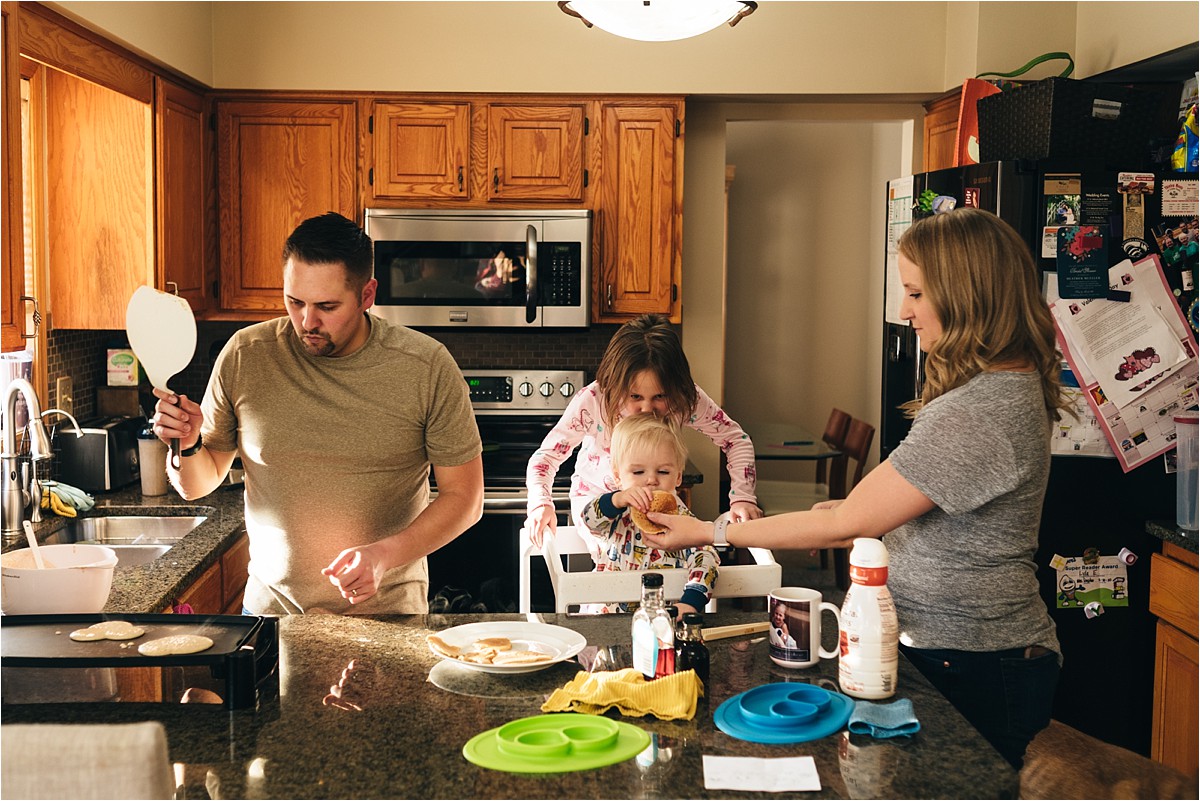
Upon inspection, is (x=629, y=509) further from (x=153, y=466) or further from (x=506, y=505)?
(x=153, y=466)

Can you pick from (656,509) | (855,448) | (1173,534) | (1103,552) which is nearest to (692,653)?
(656,509)

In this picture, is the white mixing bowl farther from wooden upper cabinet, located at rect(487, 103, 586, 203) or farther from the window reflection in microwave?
wooden upper cabinet, located at rect(487, 103, 586, 203)

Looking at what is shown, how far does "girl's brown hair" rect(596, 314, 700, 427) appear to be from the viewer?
107 inches

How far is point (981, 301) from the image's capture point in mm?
1745

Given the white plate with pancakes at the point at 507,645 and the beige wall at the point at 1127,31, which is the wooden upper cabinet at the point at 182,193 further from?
the beige wall at the point at 1127,31

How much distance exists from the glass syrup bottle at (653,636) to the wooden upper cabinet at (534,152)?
8.42 feet

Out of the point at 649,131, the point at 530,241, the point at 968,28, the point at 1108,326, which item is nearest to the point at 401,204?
the point at 530,241

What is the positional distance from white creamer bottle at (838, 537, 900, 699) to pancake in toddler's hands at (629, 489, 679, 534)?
0.60 meters

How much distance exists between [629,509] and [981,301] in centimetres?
90

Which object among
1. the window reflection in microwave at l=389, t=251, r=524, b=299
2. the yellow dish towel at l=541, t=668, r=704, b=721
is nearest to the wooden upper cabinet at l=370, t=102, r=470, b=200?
the window reflection in microwave at l=389, t=251, r=524, b=299

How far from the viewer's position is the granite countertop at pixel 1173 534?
270cm

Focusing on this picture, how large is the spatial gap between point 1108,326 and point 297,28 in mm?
2807

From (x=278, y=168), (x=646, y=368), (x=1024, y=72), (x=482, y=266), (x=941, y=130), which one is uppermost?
(x=1024, y=72)

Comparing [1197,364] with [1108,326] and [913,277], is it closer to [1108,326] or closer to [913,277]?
[1108,326]
